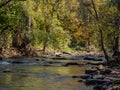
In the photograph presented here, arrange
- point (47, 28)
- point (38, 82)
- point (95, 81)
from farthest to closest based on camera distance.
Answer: point (47, 28) < point (38, 82) < point (95, 81)

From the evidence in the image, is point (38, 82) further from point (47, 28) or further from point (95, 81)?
point (47, 28)

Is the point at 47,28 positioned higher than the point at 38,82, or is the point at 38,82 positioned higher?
the point at 47,28

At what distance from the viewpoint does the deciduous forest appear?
40500 millimetres

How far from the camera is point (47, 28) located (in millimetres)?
63625

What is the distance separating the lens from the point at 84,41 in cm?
8369

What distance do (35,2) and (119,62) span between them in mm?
28427

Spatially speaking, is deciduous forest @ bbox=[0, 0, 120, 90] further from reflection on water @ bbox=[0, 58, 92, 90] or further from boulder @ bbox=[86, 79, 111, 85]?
boulder @ bbox=[86, 79, 111, 85]

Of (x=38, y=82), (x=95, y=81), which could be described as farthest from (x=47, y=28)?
(x=95, y=81)

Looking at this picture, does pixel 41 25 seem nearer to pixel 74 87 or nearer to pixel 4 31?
pixel 4 31

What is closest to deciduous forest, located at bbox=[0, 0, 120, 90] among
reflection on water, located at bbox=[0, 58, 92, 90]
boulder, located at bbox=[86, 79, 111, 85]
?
reflection on water, located at bbox=[0, 58, 92, 90]

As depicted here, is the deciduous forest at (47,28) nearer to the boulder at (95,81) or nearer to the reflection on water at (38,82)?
the reflection on water at (38,82)

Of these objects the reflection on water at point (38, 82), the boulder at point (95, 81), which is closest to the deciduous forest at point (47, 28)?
the reflection on water at point (38, 82)

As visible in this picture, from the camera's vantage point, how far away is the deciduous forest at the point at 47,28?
133 ft

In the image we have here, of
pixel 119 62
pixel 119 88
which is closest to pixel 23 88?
pixel 119 88
